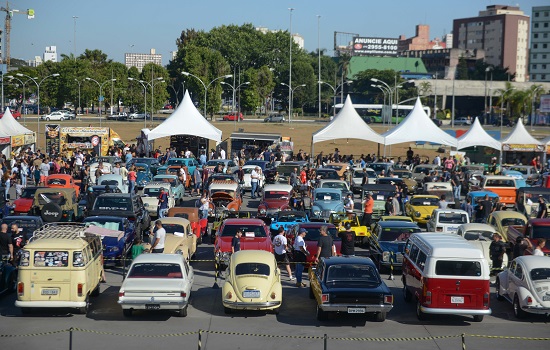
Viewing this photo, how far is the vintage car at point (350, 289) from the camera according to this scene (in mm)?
15461

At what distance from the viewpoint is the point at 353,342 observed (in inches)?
574

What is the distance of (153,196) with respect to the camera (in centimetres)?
3183

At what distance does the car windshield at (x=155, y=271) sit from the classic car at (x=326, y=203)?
12.6 metres

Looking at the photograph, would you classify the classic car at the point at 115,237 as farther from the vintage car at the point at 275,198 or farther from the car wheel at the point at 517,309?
the car wheel at the point at 517,309

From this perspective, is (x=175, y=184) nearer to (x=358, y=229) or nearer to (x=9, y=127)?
(x=358, y=229)

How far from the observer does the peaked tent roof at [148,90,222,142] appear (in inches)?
1807

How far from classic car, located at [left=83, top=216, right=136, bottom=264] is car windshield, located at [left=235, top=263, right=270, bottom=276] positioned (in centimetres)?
581

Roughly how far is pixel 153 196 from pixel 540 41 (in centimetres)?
14651

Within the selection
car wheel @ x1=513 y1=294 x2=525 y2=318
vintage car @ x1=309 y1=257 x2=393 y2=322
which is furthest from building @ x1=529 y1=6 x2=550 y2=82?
vintage car @ x1=309 y1=257 x2=393 y2=322

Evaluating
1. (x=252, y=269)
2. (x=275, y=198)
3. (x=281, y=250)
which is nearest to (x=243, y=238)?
(x=281, y=250)

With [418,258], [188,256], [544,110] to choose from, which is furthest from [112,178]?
[544,110]

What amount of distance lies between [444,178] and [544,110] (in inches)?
3383

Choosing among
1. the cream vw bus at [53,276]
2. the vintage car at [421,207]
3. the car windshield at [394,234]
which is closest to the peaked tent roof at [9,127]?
the vintage car at [421,207]

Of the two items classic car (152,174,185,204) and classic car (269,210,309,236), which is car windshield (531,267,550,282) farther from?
classic car (152,174,185,204)
